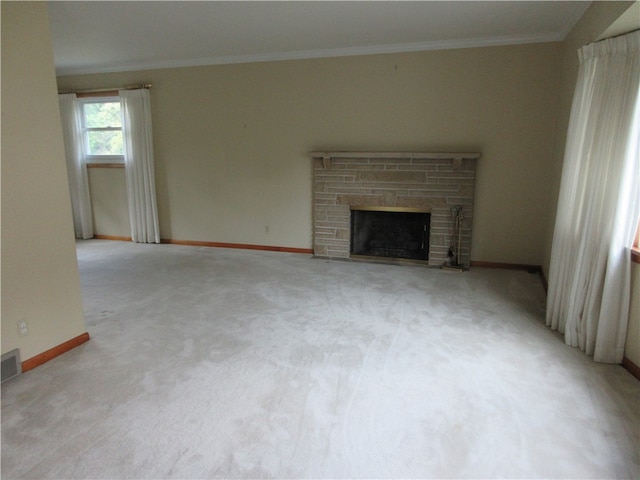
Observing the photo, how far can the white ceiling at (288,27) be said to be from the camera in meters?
3.34

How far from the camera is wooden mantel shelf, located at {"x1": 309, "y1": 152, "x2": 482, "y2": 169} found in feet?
14.6

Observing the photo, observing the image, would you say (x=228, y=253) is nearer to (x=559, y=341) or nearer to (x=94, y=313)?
(x=94, y=313)

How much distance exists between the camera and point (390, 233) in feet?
16.4

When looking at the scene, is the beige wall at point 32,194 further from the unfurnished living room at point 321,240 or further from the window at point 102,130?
the window at point 102,130

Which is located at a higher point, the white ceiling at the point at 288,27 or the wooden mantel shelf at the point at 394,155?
the white ceiling at the point at 288,27

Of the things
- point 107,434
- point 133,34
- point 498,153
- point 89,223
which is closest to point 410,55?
point 498,153

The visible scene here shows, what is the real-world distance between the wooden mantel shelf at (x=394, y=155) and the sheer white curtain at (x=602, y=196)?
5.25 feet

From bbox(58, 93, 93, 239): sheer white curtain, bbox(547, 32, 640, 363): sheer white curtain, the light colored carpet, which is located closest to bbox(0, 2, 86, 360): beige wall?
the light colored carpet

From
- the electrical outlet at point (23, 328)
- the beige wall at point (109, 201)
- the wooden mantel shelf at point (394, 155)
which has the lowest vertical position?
the electrical outlet at point (23, 328)

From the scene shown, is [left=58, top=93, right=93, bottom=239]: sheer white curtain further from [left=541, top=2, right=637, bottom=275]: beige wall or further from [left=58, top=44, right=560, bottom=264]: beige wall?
[left=541, top=2, right=637, bottom=275]: beige wall

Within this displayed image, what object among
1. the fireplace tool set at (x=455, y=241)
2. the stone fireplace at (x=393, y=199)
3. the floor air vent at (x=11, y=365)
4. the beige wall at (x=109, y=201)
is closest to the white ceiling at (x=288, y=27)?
the stone fireplace at (x=393, y=199)

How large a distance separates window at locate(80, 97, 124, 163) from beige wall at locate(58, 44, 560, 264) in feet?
1.00

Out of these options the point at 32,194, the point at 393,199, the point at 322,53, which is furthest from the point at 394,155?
the point at 32,194

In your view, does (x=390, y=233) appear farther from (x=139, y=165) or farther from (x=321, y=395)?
(x=139, y=165)
